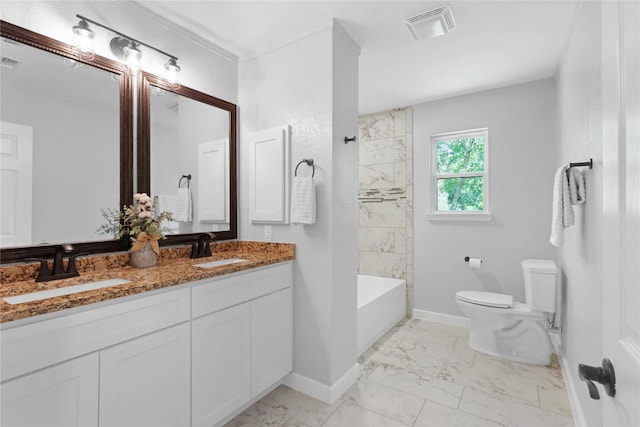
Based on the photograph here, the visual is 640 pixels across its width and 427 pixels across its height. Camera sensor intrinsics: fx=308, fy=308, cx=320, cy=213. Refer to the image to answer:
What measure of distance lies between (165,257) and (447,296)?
2820mm

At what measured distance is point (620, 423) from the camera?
1.88 feet

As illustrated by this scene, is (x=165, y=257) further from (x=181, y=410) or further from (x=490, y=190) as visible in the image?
(x=490, y=190)

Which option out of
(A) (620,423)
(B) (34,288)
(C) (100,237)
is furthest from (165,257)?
(A) (620,423)

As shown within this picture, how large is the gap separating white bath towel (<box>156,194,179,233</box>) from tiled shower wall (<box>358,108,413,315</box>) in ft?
7.71

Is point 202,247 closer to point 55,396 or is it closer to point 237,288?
point 237,288

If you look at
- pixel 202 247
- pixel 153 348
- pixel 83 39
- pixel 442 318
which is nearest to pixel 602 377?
pixel 153 348

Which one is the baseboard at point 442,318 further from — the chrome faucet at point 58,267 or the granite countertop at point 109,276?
the chrome faucet at point 58,267

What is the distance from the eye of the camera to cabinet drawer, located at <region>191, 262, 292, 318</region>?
1581mm

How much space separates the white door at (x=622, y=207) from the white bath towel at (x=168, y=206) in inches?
84.0

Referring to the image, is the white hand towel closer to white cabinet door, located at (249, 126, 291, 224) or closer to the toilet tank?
the toilet tank

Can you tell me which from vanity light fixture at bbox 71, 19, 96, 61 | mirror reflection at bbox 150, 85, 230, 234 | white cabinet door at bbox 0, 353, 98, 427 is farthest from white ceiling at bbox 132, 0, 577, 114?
white cabinet door at bbox 0, 353, 98, 427

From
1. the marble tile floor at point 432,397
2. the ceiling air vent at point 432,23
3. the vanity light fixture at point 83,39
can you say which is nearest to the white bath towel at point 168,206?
the vanity light fixture at point 83,39

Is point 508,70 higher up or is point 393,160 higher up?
point 508,70

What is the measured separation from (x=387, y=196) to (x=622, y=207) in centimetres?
317
